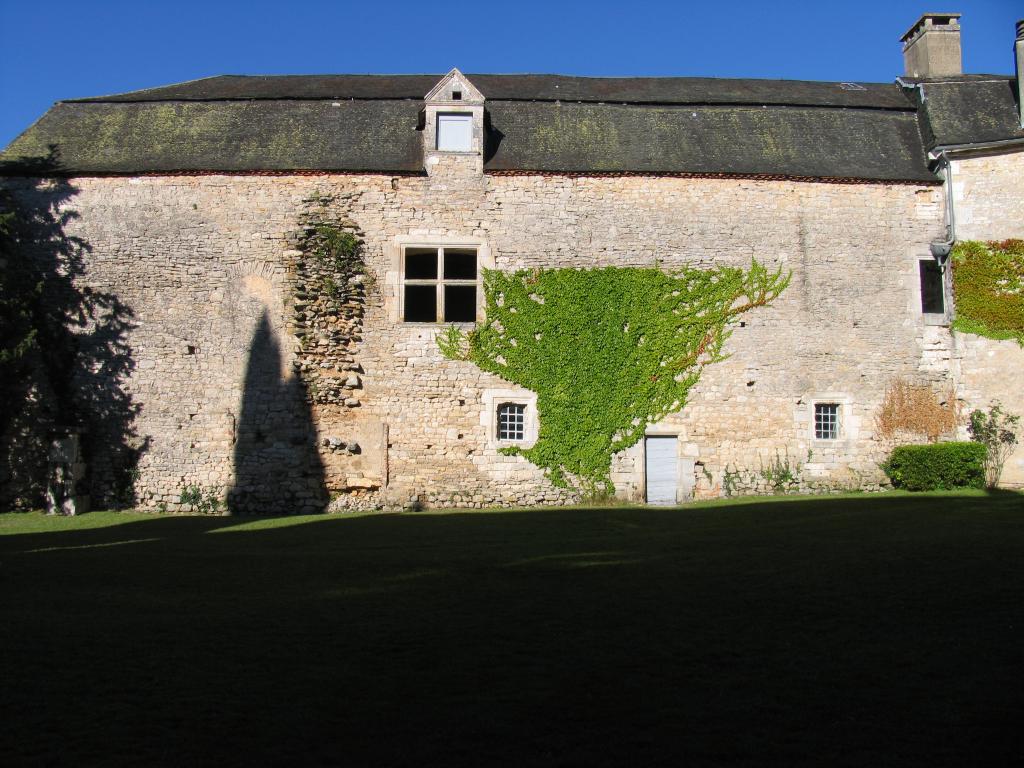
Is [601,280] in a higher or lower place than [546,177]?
lower

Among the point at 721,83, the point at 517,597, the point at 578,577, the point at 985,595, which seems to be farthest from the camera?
the point at 721,83

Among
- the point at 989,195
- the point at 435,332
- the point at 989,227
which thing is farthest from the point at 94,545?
the point at 989,195

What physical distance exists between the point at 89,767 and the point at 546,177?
49.8ft

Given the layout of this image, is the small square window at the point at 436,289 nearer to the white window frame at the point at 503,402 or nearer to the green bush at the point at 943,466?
the white window frame at the point at 503,402

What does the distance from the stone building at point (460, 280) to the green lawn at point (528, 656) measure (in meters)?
6.71

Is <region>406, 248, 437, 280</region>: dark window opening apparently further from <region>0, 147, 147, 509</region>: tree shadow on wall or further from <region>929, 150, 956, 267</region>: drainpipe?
<region>929, 150, 956, 267</region>: drainpipe

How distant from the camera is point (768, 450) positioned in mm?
17328

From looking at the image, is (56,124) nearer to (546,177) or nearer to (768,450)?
(546,177)

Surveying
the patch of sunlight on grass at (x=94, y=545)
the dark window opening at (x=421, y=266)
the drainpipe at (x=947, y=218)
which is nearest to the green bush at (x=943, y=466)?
the drainpipe at (x=947, y=218)

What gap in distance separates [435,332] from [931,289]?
1091cm

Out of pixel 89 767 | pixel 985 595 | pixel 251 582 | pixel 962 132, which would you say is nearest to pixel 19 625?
pixel 251 582

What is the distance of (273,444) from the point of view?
56.0 feet

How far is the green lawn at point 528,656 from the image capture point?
4.27m

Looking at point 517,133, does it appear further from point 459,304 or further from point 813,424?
point 813,424
